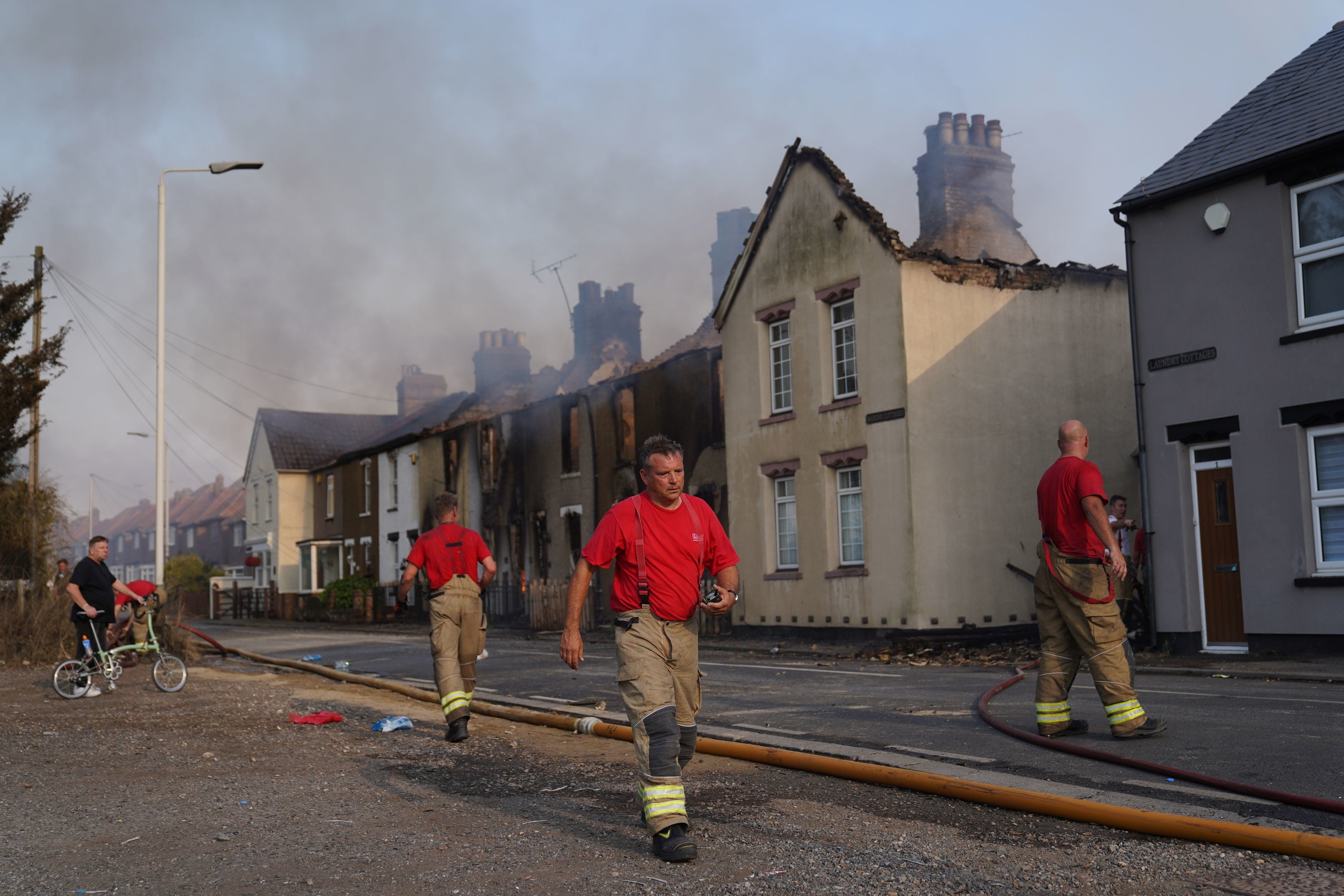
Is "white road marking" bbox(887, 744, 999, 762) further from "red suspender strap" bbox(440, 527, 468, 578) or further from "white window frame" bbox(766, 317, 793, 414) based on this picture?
"white window frame" bbox(766, 317, 793, 414)

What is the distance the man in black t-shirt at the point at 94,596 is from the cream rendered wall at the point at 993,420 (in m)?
11.6

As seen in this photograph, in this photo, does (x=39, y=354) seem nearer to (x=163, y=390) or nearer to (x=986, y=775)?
(x=163, y=390)

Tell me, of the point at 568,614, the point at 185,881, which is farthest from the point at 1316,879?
the point at 185,881

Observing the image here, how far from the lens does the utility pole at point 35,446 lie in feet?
71.3

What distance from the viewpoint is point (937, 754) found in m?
7.46

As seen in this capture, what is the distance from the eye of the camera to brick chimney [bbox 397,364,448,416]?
2127 inches

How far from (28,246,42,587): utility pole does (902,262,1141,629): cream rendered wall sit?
1519 centimetres

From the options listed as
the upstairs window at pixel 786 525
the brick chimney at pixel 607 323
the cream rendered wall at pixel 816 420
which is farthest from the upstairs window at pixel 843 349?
the brick chimney at pixel 607 323

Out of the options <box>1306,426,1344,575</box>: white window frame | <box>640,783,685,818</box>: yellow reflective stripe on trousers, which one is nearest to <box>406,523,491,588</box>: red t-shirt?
<box>640,783,685,818</box>: yellow reflective stripe on trousers

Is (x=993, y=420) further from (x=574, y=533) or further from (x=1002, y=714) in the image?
(x=574, y=533)

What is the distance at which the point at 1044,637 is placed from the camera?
7891 mm

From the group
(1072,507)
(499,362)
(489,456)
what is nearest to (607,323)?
(499,362)

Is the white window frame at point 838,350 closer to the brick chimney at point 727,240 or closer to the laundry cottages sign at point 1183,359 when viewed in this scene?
the laundry cottages sign at point 1183,359

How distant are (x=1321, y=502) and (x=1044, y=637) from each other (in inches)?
321
